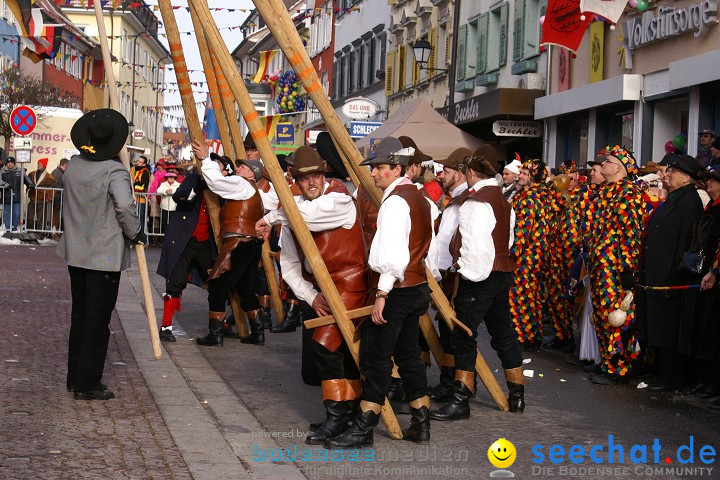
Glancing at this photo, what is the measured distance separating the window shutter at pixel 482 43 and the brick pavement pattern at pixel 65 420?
20.2 meters

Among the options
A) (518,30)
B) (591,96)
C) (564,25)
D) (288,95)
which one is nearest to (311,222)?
(564,25)

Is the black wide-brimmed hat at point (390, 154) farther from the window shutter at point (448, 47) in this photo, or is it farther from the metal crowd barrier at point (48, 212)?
the window shutter at point (448, 47)

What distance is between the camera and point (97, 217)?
8992 millimetres

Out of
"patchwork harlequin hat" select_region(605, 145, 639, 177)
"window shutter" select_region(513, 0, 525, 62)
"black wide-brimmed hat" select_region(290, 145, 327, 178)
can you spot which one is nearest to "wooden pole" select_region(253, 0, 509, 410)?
"black wide-brimmed hat" select_region(290, 145, 327, 178)

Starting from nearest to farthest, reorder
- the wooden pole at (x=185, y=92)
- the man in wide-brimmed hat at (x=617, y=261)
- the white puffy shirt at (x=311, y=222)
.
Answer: the white puffy shirt at (x=311, y=222) < the man in wide-brimmed hat at (x=617, y=261) < the wooden pole at (x=185, y=92)

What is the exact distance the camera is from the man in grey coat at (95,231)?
895 centimetres

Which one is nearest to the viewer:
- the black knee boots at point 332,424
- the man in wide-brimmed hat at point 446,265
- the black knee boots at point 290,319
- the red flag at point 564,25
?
the black knee boots at point 332,424

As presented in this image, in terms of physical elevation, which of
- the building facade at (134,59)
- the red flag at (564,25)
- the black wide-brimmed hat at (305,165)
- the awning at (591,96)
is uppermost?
the building facade at (134,59)

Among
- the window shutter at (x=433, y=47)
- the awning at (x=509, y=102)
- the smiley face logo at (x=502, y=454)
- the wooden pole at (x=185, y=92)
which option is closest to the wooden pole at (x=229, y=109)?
the wooden pole at (x=185, y=92)

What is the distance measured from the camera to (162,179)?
30047mm

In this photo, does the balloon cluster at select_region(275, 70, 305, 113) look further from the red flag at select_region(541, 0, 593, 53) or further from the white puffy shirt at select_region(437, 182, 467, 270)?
the white puffy shirt at select_region(437, 182, 467, 270)

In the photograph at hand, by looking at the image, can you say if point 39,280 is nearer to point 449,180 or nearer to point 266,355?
point 266,355

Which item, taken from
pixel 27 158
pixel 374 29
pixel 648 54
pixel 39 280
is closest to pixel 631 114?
pixel 648 54

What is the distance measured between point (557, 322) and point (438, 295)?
4.22m
